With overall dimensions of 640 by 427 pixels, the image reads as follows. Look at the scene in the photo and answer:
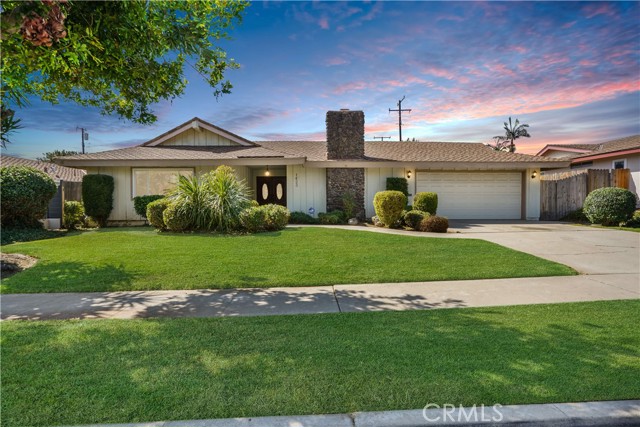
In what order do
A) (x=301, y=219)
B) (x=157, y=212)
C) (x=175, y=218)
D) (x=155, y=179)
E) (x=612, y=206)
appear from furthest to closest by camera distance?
1. (x=155, y=179)
2. (x=301, y=219)
3. (x=612, y=206)
4. (x=157, y=212)
5. (x=175, y=218)

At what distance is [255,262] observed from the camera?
276 inches

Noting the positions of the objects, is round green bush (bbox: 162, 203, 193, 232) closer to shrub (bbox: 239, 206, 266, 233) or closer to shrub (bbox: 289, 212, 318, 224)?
shrub (bbox: 239, 206, 266, 233)

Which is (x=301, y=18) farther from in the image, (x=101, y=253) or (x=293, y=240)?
(x=101, y=253)

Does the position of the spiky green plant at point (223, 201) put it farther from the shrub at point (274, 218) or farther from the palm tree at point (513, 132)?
the palm tree at point (513, 132)

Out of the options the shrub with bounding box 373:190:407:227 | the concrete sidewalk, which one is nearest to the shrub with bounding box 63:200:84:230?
the concrete sidewalk

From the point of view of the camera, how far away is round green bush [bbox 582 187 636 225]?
493 inches

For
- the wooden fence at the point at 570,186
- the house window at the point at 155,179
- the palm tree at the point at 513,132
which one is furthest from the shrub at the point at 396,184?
the palm tree at the point at 513,132

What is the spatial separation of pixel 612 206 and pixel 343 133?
10943 mm

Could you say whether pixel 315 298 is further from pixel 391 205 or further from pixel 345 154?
pixel 345 154

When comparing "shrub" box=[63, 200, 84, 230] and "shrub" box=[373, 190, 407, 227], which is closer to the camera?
"shrub" box=[373, 190, 407, 227]

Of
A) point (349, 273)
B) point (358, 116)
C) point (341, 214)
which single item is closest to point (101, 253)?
point (349, 273)

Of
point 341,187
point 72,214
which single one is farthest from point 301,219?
point 72,214

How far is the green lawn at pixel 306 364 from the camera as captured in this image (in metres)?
2.35

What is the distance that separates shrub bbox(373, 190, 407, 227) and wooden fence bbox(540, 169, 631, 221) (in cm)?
864
